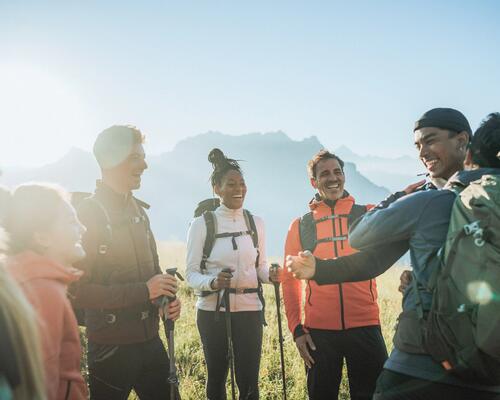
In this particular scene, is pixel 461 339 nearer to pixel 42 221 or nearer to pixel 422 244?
pixel 422 244

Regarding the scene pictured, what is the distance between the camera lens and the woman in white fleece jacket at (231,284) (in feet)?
15.1

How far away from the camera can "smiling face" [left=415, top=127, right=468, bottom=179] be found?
2957 millimetres

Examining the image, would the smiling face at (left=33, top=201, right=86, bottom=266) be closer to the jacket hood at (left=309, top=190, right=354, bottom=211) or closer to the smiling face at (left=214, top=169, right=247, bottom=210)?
the smiling face at (left=214, top=169, right=247, bottom=210)

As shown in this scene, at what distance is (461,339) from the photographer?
2078 mm

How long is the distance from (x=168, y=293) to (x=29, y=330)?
72.8 inches

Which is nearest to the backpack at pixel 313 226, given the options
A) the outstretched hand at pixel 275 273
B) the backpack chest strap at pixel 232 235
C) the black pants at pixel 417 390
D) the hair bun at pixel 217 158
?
the outstretched hand at pixel 275 273

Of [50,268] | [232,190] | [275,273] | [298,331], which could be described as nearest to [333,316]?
[298,331]

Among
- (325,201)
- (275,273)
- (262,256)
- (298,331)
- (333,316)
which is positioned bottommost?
(298,331)

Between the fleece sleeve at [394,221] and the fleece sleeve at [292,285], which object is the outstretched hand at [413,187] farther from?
the fleece sleeve at [292,285]

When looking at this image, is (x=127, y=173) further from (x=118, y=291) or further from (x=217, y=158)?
(x=217, y=158)

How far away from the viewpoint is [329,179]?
4812mm

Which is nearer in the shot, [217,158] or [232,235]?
[232,235]

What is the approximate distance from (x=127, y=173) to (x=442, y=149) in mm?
2635

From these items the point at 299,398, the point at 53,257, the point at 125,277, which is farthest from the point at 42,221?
the point at 299,398
